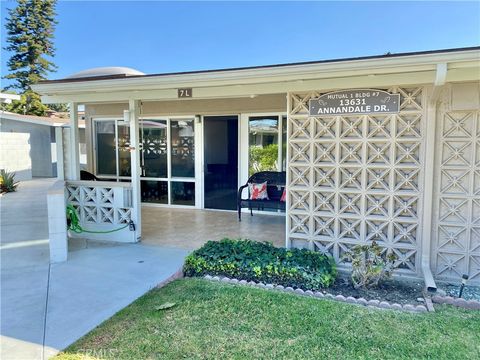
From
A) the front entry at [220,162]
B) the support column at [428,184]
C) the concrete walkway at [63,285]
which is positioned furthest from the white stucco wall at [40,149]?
the support column at [428,184]

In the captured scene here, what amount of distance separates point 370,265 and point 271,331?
1638mm

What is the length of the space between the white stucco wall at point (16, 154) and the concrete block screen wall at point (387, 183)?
14559 millimetres

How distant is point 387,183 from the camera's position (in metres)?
4.50

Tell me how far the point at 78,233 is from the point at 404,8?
1230 cm

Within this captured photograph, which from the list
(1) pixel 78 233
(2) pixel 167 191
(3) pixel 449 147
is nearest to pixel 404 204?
(3) pixel 449 147

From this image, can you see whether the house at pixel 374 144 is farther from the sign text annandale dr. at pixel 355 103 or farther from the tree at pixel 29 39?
the tree at pixel 29 39

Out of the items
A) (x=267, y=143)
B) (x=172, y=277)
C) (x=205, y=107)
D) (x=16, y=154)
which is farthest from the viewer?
(x=16, y=154)

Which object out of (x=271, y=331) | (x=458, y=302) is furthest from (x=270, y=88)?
(x=458, y=302)

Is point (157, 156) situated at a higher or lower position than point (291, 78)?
lower

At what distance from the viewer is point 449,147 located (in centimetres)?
418

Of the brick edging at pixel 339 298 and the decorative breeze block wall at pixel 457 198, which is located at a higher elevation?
the decorative breeze block wall at pixel 457 198

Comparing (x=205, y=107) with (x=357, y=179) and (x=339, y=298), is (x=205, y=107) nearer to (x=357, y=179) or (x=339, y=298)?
(x=357, y=179)

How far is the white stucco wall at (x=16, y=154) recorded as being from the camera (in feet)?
48.7

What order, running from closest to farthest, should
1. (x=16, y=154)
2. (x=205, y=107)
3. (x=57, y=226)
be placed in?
1. (x=57, y=226)
2. (x=205, y=107)
3. (x=16, y=154)
